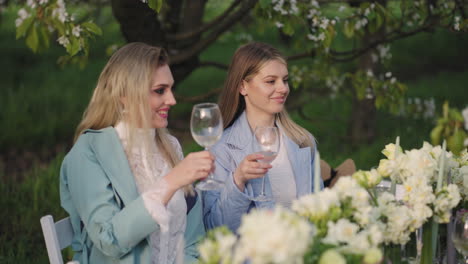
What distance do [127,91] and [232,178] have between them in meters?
0.68

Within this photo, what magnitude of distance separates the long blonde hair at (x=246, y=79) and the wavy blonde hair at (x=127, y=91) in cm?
79

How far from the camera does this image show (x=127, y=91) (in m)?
2.45

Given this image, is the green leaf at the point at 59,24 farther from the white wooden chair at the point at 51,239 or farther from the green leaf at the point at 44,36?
the white wooden chair at the point at 51,239

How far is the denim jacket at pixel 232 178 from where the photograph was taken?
2816mm

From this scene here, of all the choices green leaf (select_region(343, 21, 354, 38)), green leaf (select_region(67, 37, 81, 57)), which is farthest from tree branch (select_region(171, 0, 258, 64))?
green leaf (select_region(67, 37, 81, 57))

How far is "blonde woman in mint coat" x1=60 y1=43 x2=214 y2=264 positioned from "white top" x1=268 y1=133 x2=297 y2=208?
679 millimetres

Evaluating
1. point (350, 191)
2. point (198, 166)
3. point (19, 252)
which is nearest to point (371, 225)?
point (350, 191)

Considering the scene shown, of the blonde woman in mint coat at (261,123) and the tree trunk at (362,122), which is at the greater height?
the blonde woman in mint coat at (261,123)

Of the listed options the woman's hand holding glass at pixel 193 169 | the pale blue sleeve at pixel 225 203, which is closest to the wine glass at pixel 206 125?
the woman's hand holding glass at pixel 193 169

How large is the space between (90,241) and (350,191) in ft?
3.95

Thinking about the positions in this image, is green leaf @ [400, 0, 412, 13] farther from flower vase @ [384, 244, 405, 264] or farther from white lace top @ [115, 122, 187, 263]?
white lace top @ [115, 122, 187, 263]

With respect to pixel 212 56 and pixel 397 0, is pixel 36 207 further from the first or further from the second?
pixel 212 56

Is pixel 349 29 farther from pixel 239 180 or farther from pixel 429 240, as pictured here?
pixel 429 240

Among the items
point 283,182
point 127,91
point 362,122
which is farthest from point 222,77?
point 127,91
